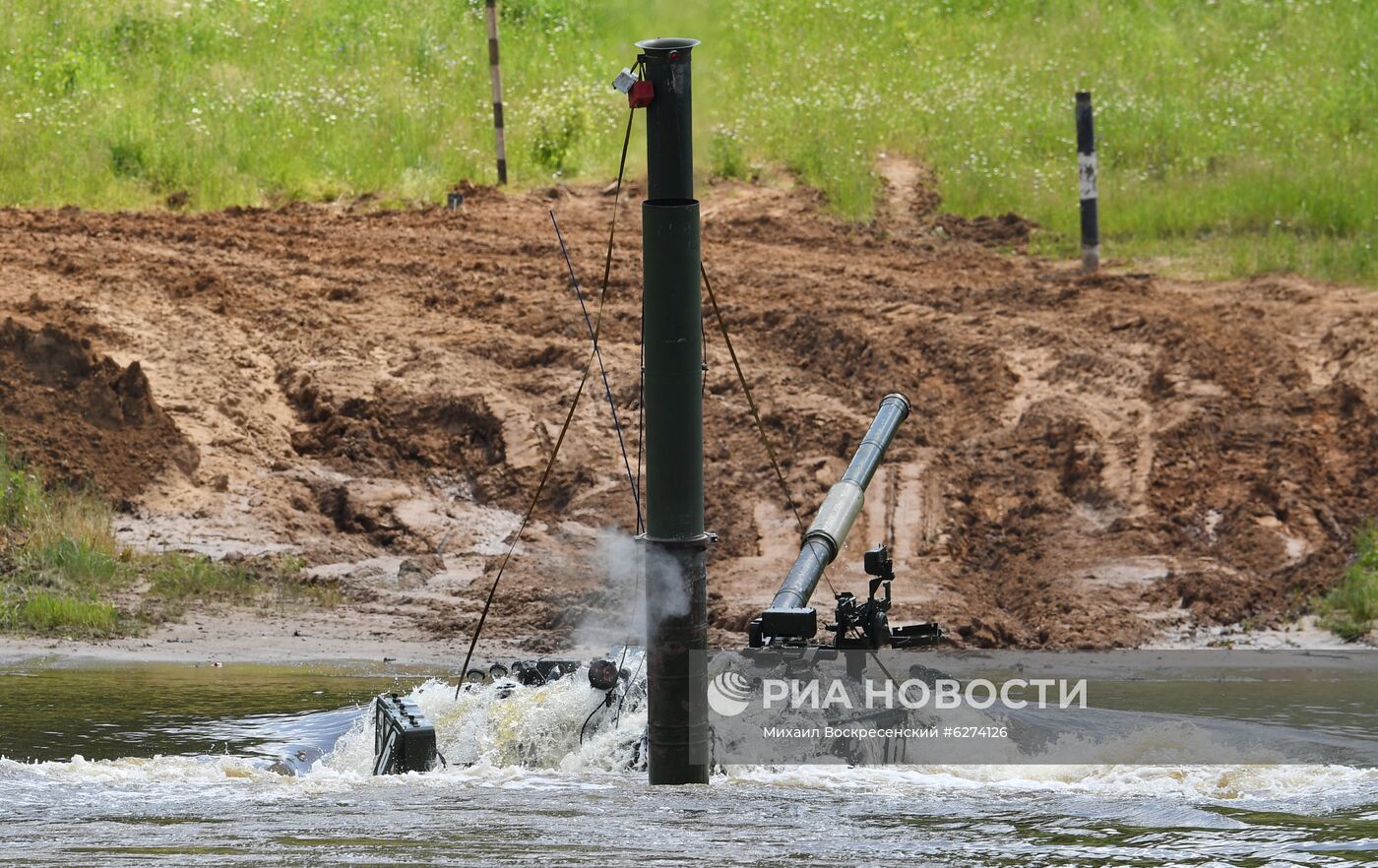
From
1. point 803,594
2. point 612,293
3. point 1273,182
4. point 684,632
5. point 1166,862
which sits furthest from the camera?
point 1273,182

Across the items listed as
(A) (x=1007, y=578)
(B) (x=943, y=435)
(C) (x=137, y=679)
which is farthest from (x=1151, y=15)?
(C) (x=137, y=679)

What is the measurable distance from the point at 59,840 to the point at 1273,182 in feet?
44.5

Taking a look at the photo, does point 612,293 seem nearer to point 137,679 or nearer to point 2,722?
point 137,679

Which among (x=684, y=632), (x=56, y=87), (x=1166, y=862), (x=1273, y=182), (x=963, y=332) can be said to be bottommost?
(x=1166, y=862)

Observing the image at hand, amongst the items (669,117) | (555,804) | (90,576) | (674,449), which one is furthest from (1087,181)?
(555,804)

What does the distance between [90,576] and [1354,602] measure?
7001 mm

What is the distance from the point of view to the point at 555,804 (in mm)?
6543

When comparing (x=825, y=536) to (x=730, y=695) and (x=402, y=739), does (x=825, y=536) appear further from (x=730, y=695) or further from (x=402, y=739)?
(x=402, y=739)

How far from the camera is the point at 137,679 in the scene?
9.48 metres

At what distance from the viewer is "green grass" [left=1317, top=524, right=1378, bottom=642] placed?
1040 cm

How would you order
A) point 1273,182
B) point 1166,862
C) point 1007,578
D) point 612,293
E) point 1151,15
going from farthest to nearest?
point 1151,15, point 1273,182, point 612,293, point 1007,578, point 1166,862

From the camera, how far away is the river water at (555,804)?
18.7 feet

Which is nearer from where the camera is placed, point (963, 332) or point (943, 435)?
point (943, 435)

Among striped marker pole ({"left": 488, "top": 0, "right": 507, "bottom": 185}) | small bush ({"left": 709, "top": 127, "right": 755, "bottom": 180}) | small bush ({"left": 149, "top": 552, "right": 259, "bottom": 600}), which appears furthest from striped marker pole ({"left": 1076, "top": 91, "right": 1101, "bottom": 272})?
small bush ({"left": 149, "top": 552, "right": 259, "bottom": 600})
